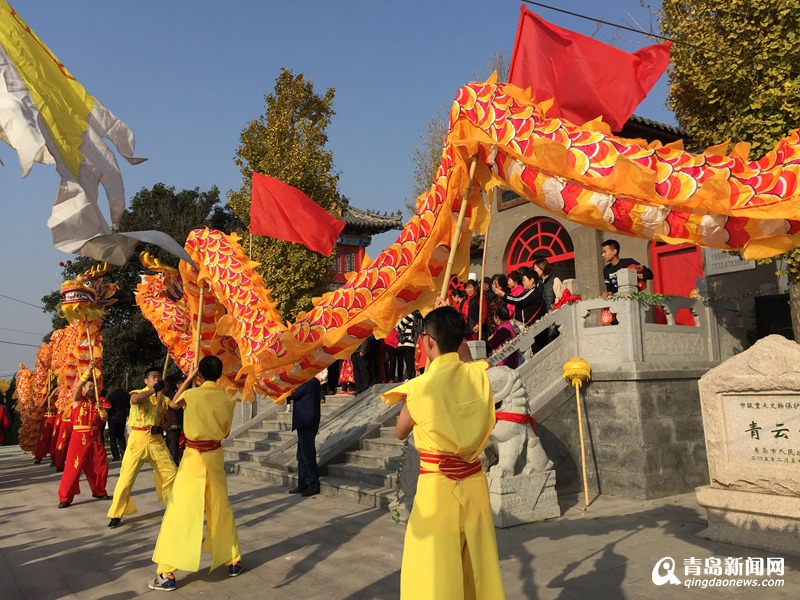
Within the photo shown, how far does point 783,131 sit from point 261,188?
19.8ft

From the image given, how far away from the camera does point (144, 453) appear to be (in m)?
6.99

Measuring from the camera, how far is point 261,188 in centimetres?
514

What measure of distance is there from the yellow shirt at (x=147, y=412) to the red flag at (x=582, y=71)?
558 centimetres

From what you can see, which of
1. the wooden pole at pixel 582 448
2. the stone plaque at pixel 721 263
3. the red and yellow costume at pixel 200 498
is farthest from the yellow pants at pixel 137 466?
the stone plaque at pixel 721 263

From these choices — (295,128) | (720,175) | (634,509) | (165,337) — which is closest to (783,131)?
(634,509)

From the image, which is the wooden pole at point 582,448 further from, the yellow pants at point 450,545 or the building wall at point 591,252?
the building wall at point 591,252

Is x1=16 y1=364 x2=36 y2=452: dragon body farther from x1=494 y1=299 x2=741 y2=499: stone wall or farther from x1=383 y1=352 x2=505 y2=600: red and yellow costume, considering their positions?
x1=383 y1=352 x2=505 y2=600: red and yellow costume

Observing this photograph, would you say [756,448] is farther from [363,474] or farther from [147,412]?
[147,412]

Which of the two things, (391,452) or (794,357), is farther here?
(391,452)

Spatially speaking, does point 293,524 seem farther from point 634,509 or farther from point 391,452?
point 634,509

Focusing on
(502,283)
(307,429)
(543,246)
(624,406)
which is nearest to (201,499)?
(307,429)

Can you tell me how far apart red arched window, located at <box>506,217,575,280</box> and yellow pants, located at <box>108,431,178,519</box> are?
7.96 metres

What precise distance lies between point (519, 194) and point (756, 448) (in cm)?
325

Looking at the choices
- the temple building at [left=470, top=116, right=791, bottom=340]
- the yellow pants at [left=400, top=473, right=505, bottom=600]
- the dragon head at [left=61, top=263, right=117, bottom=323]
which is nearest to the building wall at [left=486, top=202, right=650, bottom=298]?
the temple building at [left=470, top=116, right=791, bottom=340]
